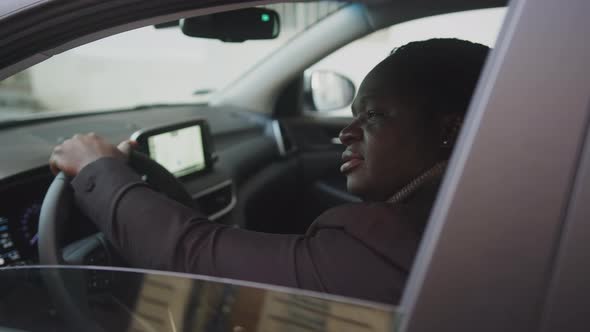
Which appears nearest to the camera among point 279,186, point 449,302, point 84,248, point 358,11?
point 449,302

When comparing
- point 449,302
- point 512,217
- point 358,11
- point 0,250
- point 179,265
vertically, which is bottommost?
point 0,250

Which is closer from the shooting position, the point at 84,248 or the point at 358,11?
the point at 84,248

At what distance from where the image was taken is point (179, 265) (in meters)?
1.18

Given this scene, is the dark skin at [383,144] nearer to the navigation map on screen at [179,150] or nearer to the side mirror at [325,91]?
the navigation map on screen at [179,150]

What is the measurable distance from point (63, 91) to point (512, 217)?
674 cm

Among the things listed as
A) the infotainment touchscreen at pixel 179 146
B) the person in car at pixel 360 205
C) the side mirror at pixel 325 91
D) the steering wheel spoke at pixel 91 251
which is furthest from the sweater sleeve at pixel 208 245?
the side mirror at pixel 325 91

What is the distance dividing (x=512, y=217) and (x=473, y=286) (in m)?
0.12

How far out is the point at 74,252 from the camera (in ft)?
5.17

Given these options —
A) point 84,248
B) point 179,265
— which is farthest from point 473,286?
point 84,248

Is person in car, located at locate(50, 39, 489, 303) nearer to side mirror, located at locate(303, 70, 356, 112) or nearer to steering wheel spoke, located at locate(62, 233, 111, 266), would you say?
steering wheel spoke, located at locate(62, 233, 111, 266)

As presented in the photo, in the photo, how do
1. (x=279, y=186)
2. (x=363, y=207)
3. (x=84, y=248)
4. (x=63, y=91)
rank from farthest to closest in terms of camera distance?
(x=63, y=91)
(x=279, y=186)
(x=84, y=248)
(x=363, y=207)

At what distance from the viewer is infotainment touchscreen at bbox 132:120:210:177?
2.25 m

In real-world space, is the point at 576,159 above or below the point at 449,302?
above

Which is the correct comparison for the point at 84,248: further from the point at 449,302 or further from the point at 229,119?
the point at 229,119
